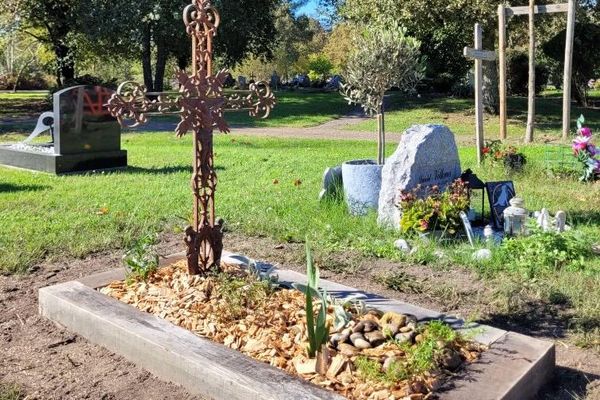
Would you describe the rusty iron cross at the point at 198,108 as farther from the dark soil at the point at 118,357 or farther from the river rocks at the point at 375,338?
the river rocks at the point at 375,338

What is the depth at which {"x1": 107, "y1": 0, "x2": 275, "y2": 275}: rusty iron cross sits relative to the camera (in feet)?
13.3

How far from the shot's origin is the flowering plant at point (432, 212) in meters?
6.10

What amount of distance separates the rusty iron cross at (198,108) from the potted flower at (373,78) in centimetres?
305

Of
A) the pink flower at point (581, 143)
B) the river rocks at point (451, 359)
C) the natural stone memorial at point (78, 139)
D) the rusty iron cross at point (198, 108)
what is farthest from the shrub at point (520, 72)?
the river rocks at point (451, 359)

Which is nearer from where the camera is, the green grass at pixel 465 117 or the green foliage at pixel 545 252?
the green foliage at pixel 545 252

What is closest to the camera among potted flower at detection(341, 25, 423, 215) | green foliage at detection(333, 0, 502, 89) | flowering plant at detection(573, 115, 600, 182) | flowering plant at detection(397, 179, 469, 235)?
flowering plant at detection(397, 179, 469, 235)

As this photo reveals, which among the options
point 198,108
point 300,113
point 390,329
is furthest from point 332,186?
point 300,113

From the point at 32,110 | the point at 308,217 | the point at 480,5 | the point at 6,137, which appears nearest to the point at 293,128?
the point at 480,5

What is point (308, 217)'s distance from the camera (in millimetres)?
6969

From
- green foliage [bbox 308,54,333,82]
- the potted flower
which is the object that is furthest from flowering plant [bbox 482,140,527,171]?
green foliage [bbox 308,54,333,82]

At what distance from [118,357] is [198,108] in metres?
1.53

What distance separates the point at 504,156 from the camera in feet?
32.7

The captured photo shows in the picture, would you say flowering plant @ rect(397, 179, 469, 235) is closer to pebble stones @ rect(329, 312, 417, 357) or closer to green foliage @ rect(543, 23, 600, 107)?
pebble stones @ rect(329, 312, 417, 357)

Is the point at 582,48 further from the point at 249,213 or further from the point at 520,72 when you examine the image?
the point at 249,213
